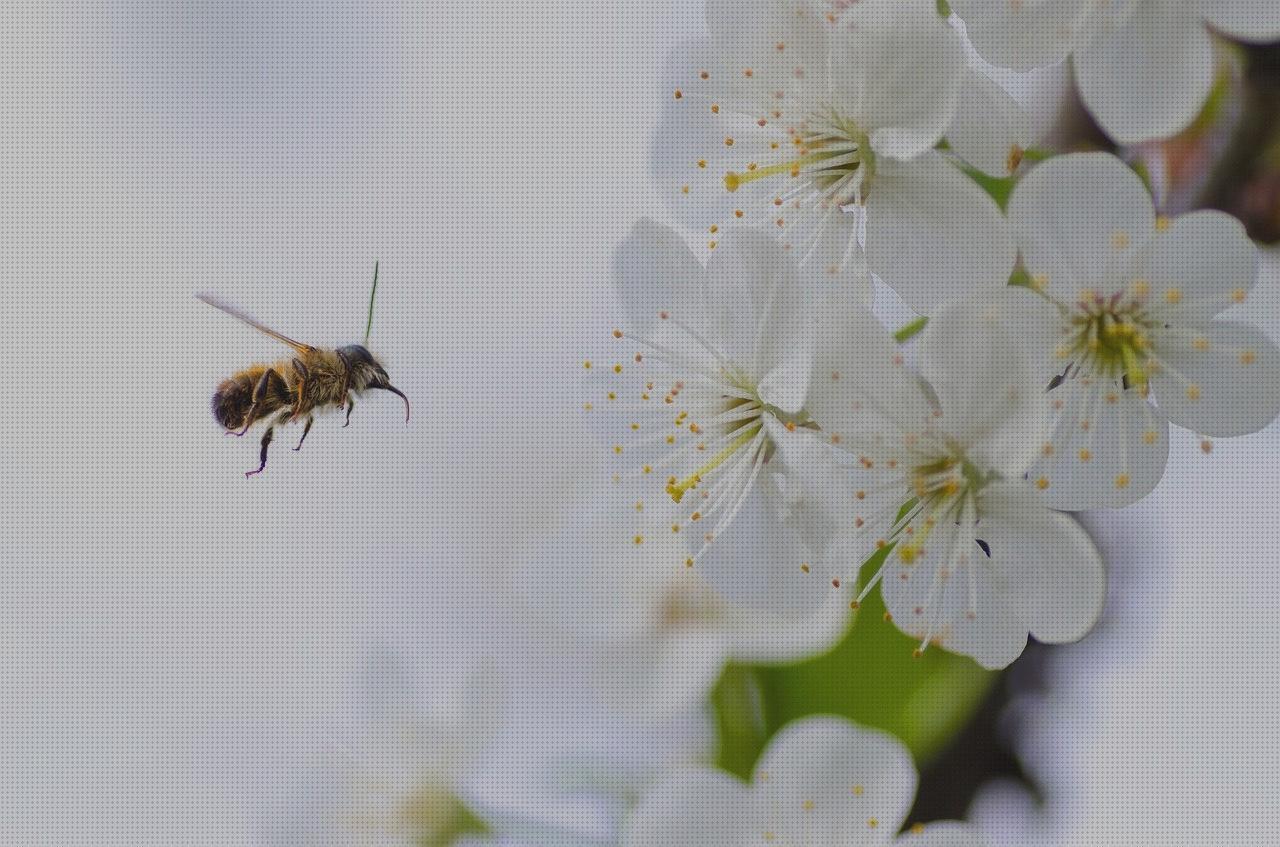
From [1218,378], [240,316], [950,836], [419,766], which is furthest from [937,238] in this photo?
[419,766]

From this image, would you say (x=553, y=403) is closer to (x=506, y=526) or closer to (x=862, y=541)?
(x=506, y=526)

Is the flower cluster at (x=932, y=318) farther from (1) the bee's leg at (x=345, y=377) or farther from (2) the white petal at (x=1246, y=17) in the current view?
(1) the bee's leg at (x=345, y=377)

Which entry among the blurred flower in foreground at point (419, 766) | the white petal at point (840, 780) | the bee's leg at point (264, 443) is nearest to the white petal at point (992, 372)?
the white petal at point (840, 780)

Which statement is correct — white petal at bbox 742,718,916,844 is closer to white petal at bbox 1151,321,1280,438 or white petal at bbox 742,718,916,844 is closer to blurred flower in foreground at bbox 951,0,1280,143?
white petal at bbox 1151,321,1280,438

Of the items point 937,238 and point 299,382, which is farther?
point 299,382

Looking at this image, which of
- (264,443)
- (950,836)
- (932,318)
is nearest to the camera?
(932,318)

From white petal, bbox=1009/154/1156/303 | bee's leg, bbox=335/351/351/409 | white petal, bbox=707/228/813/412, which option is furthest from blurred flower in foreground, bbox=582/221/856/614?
bee's leg, bbox=335/351/351/409

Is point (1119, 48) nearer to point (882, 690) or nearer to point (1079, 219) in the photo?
point (1079, 219)
